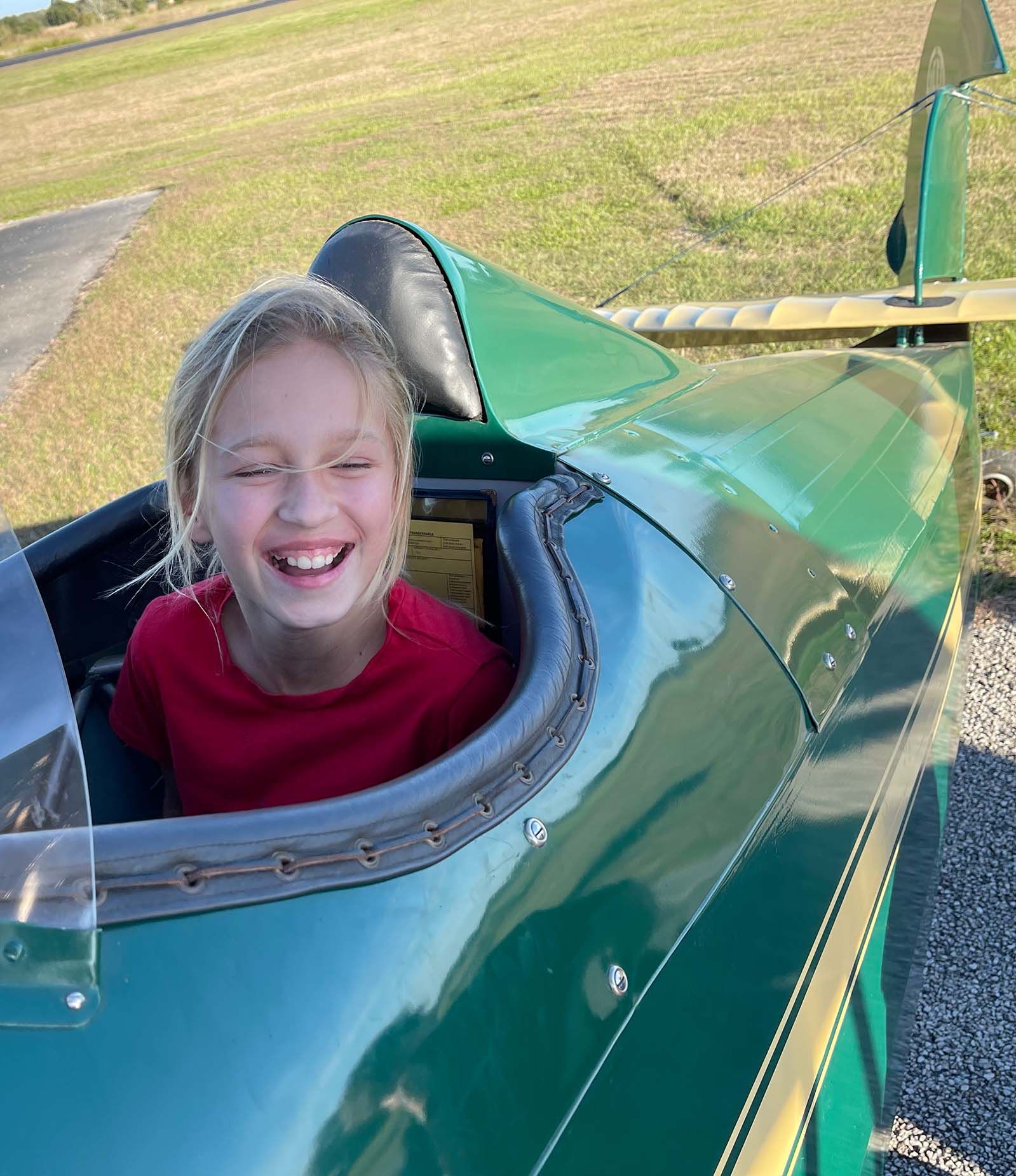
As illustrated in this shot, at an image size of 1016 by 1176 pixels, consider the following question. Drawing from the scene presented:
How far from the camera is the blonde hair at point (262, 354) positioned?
1284 mm

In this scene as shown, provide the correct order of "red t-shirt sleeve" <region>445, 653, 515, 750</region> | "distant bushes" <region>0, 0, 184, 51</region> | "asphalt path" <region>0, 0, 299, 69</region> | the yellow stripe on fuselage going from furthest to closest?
"distant bushes" <region>0, 0, 184, 51</region> → "asphalt path" <region>0, 0, 299, 69</region> → "red t-shirt sleeve" <region>445, 653, 515, 750</region> → the yellow stripe on fuselage

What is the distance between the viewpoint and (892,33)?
12.8 metres

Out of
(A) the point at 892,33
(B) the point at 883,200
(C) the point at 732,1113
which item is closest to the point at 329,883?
(C) the point at 732,1113

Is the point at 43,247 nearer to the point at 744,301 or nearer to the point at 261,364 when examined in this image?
the point at 744,301

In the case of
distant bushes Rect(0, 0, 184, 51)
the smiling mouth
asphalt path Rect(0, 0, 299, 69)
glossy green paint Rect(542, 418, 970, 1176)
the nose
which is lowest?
glossy green paint Rect(542, 418, 970, 1176)

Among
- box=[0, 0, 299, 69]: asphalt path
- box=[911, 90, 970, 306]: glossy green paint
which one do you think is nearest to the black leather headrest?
box=[911, 90, 970, 306]: glossy green paint

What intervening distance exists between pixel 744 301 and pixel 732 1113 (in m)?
2.80

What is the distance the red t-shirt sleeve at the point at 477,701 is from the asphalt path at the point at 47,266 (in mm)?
7058

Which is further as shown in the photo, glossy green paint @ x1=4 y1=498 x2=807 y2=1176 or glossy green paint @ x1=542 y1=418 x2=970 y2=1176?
glossy green paint @ x1=542 y1=418 x2=970 y2=1176

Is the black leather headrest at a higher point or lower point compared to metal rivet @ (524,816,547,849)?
higher

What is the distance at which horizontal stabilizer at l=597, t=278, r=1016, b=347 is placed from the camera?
9.66 feet

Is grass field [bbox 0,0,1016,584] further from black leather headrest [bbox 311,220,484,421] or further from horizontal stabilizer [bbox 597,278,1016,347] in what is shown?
black leather headrest [bbox 311,220,484,421]

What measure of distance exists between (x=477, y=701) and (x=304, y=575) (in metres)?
0.26

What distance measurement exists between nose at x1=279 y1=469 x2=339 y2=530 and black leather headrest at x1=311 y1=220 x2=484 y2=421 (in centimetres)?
71
